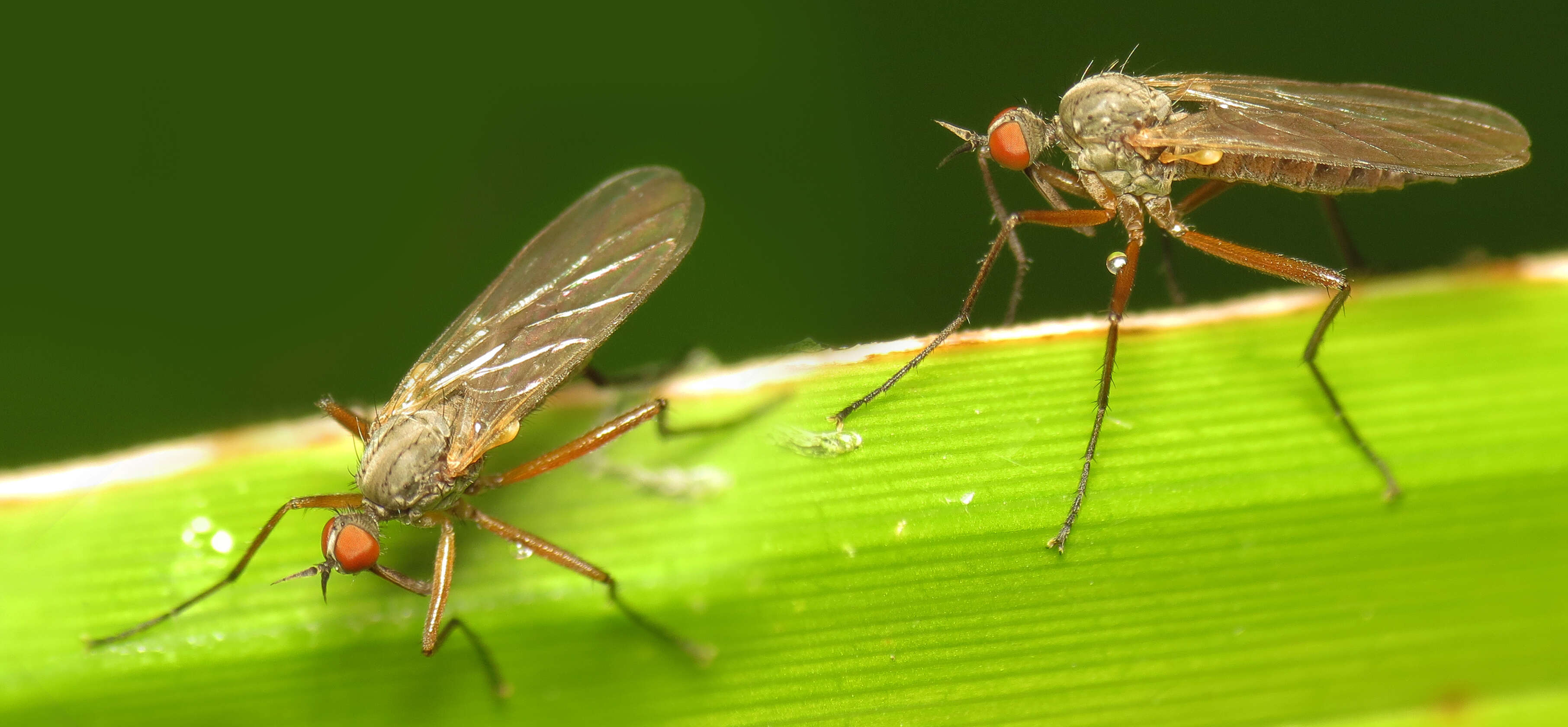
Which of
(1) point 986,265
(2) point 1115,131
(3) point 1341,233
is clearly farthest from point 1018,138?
(3) point 1341,233

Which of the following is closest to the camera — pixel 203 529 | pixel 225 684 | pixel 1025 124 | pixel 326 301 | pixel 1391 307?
pixel 225 684

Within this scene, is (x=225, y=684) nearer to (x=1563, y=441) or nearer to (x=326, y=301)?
(x=326, y=301)

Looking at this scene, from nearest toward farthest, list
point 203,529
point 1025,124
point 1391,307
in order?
point 203,529, point 1391,307, point 1025,124

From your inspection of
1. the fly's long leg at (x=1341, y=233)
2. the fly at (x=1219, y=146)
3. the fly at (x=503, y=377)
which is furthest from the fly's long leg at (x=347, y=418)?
the fly's long leg at (x=1341, y=233)

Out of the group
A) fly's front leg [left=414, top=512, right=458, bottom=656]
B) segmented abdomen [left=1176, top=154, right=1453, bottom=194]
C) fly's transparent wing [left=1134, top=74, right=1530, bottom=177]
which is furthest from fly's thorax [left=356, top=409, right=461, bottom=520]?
segmented abdomen [left=1176, top=154, right=1453, bottom=194]

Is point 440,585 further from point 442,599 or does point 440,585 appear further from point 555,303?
point 555,303

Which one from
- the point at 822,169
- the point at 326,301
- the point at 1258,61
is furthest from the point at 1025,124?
the point at 326,301

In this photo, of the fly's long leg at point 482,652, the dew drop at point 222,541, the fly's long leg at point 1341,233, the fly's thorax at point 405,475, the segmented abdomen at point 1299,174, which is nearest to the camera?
the fly's long leg at point 482,652

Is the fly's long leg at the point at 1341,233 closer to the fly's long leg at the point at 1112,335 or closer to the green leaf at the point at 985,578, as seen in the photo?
the fly's long leg at the point at 1112,335
